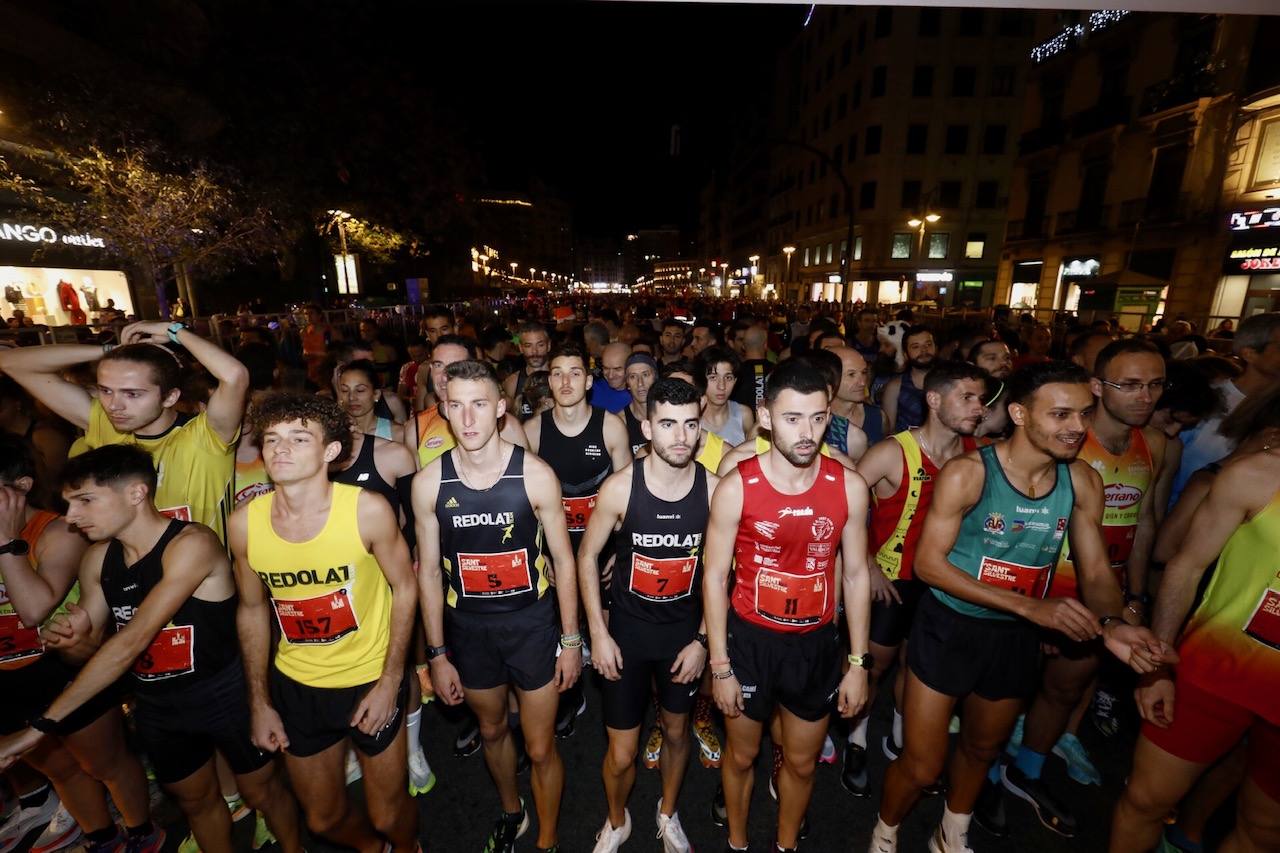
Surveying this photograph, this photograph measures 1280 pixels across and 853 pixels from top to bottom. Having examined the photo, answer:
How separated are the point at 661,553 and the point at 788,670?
36.9 inches

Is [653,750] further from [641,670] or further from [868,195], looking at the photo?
[868,195]

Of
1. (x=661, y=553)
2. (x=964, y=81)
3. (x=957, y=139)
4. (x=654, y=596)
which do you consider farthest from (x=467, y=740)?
(x=964, y=81)

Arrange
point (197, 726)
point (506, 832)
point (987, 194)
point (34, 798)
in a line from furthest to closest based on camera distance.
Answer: point (987, 194), point (34, 798), point (506, 832), point (197, 726)

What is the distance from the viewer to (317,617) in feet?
9.14

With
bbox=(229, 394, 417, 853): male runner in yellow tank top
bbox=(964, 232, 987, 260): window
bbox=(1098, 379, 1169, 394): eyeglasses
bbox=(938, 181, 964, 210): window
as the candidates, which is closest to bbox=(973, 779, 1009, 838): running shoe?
bbox=(1098, 379, 1169, 394): eyeglasses

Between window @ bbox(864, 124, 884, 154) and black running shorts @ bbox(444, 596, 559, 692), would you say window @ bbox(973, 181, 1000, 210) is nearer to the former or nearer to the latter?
window @ bbox(864, 124, 884, 154)

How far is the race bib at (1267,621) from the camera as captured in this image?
243 centimetres

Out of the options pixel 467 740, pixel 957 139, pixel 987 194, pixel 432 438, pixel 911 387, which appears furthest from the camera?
pixel 987 194

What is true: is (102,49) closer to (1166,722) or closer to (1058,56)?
(1166,722)

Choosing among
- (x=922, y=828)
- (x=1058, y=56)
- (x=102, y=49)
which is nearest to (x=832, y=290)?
(x=1058, y=56)

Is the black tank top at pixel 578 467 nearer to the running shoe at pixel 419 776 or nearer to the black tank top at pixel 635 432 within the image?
the black tank top at pixel 635 432

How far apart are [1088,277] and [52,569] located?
29416 millimetres

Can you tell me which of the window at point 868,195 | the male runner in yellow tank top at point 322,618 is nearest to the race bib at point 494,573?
the male runner in yellow tank top at point 322,618

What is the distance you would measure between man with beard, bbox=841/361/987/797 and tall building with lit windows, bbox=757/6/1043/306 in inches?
1271
